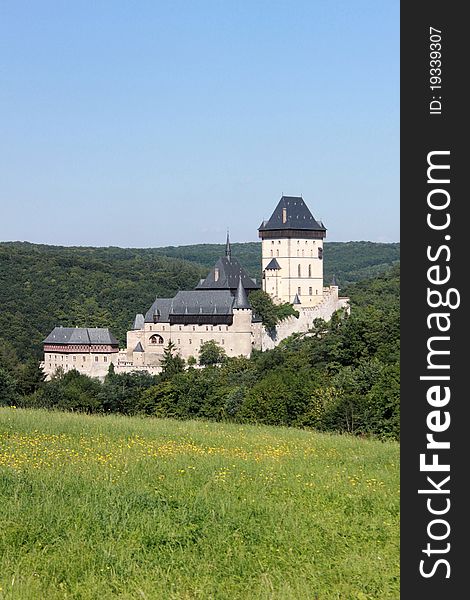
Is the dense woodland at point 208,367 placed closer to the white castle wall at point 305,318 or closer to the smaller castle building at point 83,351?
the white castle wall at point 305,318

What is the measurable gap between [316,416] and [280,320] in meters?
44.4

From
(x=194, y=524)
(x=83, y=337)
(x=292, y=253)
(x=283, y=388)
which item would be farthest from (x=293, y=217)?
(x=194, y=524)

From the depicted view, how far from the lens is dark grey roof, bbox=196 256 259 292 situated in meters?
71.7

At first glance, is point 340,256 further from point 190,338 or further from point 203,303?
point 190,338

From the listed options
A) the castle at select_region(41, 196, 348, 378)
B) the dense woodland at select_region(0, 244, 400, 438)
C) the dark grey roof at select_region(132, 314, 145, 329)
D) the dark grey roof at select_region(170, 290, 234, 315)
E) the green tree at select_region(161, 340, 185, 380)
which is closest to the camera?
the dense woodland at select_region(0, 244, 400, 438)

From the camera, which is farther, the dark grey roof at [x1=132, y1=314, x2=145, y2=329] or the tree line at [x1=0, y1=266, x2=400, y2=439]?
the dark grey roof at [x1=132, y1=314, x2=145, y2=329]

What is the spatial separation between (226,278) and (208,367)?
12.6 m

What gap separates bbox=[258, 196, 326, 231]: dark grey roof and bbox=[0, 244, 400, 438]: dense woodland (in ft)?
22.1

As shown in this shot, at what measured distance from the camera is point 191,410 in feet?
119

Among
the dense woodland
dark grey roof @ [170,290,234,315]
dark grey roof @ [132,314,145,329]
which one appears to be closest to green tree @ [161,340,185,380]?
the dense woodland

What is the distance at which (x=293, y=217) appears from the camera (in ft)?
257

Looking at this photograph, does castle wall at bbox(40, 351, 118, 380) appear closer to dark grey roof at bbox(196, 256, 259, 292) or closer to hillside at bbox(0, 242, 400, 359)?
hillside at bbox(0, 242, 400, 359)

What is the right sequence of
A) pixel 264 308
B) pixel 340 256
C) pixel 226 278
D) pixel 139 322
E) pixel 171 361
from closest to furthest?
pixel 171 361 < pixel 264 308 < pixel 139 322 < pixel 226 278 < pixel 340 256

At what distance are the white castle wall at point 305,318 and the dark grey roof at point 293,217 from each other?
6493mm
